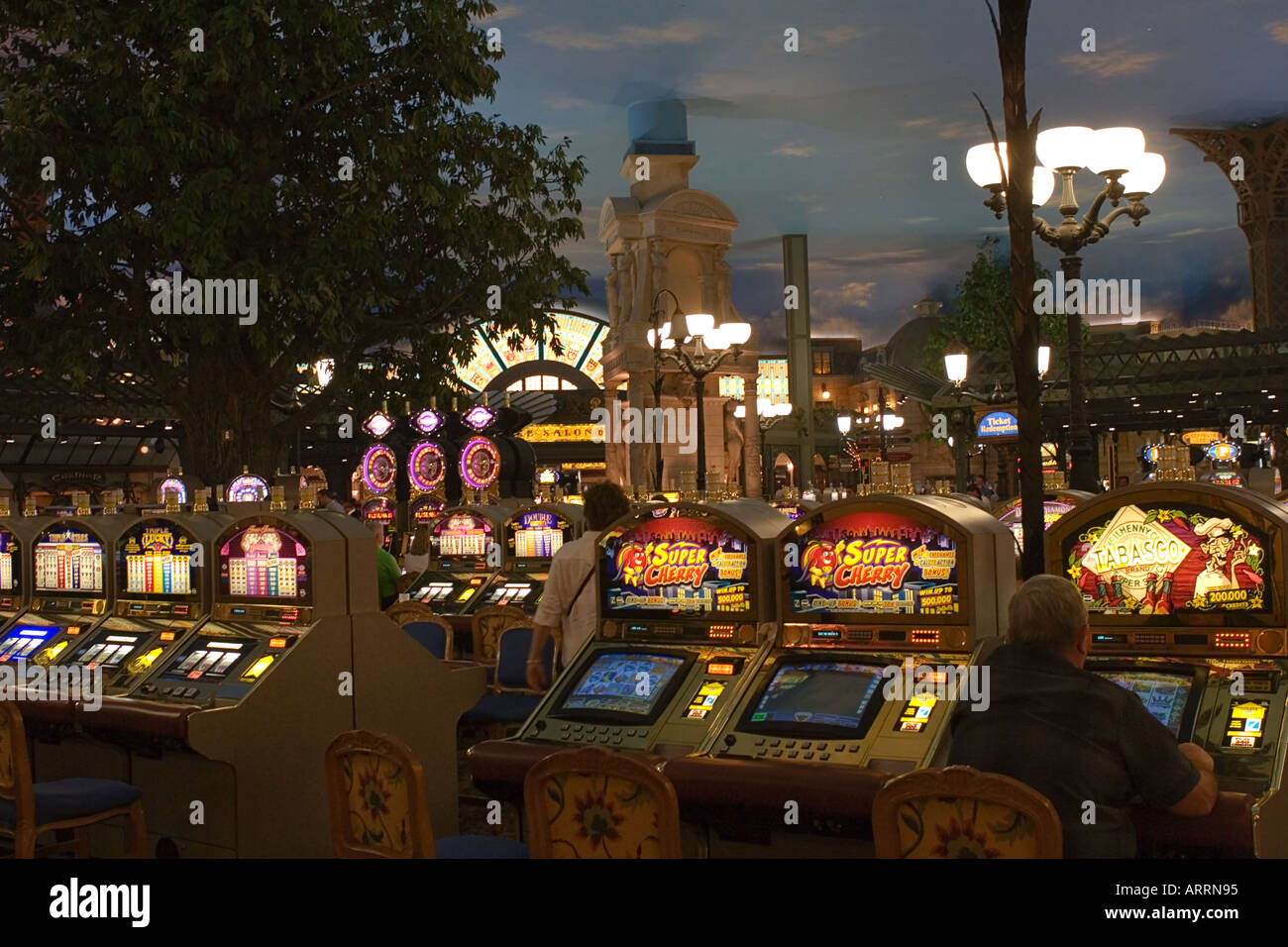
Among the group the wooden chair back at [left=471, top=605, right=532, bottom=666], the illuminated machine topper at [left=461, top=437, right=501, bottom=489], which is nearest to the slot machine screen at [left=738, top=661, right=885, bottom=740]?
the wooden chair back at [left=471, top=605, right=532, bottom=666]

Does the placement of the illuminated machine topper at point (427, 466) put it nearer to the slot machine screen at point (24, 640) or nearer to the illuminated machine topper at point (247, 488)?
the illuminated machine topper at point (247, 488)

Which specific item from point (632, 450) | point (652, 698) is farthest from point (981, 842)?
point (632, 450)

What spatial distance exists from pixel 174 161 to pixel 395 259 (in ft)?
6.84

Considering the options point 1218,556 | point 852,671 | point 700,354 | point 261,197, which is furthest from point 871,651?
point 700,354

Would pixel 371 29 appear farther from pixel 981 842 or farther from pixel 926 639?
pixel 981 842

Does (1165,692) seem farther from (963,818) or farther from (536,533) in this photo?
(536,533)

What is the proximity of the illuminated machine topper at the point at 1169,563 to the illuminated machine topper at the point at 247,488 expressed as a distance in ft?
24.2

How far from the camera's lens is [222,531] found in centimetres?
645

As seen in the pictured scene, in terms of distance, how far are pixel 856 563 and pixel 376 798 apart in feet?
6.33

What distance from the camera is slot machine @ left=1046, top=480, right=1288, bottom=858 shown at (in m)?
3.62

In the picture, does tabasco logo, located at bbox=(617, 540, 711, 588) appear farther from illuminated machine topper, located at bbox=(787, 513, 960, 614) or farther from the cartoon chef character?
the cartoon chef character

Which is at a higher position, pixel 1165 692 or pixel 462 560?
pixel 462 560

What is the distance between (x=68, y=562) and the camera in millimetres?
7188

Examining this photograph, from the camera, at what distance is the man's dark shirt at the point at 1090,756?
3248 mm
